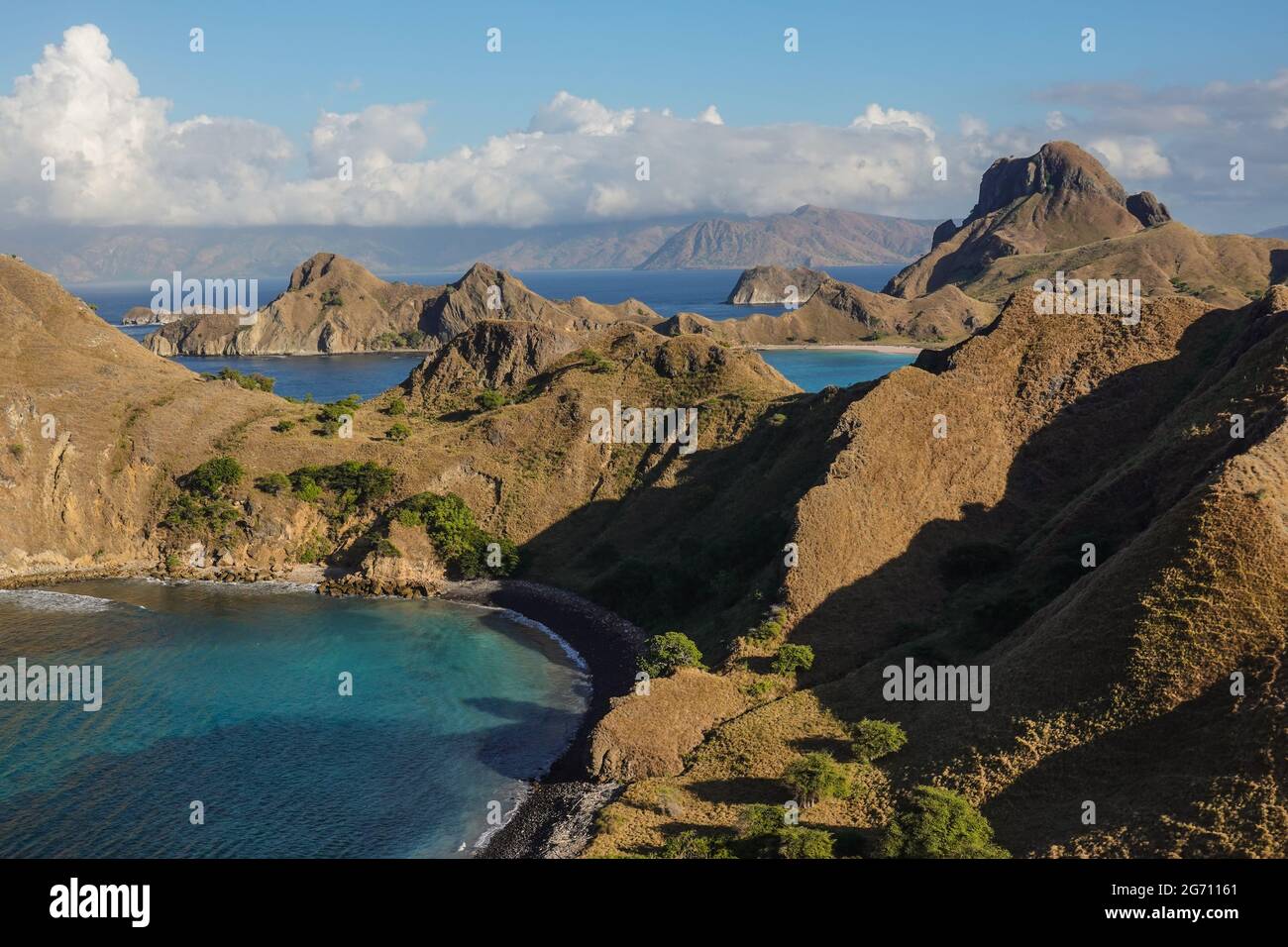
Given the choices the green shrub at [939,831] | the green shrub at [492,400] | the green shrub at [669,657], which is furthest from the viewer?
the green shrub at [492,400]

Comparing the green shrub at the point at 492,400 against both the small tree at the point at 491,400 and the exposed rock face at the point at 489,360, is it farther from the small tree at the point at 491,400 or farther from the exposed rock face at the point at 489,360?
the exposed rock face at the point at 489,360

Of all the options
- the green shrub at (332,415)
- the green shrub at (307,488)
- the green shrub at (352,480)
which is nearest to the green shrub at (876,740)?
the green shrub at (352,480)

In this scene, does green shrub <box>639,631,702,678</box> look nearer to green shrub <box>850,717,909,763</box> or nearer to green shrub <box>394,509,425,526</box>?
green shrub <box>850,717,909,763</box>

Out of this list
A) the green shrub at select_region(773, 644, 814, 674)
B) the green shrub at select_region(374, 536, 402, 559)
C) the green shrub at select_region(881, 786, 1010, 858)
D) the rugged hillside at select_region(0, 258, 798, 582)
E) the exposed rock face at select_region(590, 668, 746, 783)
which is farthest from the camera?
the rugged hillside at select_region(0, 258, 798, 582)

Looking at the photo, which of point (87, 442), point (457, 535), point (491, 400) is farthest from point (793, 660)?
point (87, 442)

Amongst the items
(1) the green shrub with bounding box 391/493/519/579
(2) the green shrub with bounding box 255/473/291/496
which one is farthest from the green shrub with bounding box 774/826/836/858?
(2) the green shrub with bounding box 255/473/291/496

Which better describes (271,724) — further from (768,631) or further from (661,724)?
(768,631)

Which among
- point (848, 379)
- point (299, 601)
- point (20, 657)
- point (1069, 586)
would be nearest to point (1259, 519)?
point (1069, 586)
